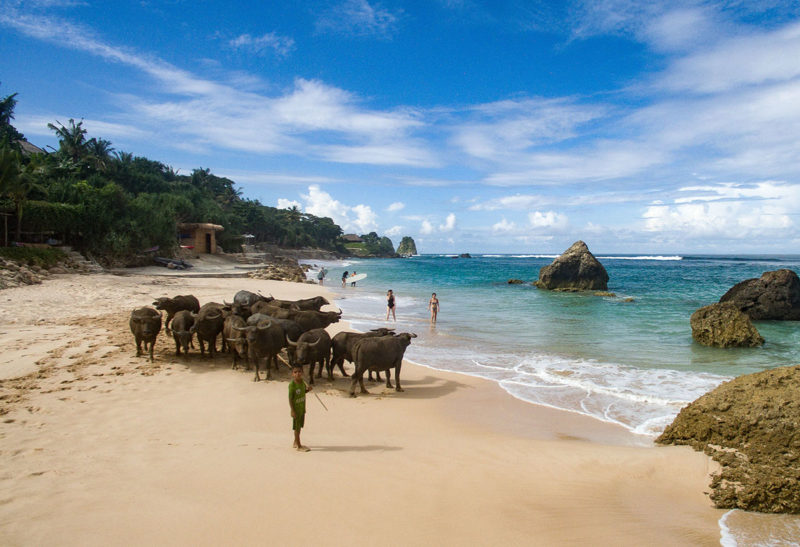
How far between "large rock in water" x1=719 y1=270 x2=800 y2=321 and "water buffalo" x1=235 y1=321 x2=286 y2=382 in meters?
23.6

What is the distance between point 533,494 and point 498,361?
291 inches

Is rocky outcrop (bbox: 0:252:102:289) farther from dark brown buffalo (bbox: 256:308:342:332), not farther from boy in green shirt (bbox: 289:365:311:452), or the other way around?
boy in green shirt (bbox: 289:365:311:452)

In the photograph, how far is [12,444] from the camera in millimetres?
5613

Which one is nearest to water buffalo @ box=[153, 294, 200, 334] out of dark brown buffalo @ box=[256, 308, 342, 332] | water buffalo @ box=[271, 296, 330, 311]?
water buffalo @ box=[271, 296, 330, 311]

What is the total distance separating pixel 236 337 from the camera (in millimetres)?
10023

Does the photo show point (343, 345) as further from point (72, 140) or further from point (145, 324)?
point (72, 140)

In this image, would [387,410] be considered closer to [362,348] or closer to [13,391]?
[362,348]

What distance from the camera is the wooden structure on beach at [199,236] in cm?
4531

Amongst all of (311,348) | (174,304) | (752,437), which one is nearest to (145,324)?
(174,304)

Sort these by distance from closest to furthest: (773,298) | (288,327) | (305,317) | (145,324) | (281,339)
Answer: (281,339), (145,324), (288,327), (305,317), (773,298)

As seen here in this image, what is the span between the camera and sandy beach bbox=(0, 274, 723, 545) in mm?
4250

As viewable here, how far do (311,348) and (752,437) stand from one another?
7200mm

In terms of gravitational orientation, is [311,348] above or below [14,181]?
below

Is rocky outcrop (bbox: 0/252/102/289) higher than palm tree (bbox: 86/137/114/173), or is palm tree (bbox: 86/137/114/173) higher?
palm tree (bbox: 86/137/114/173)
